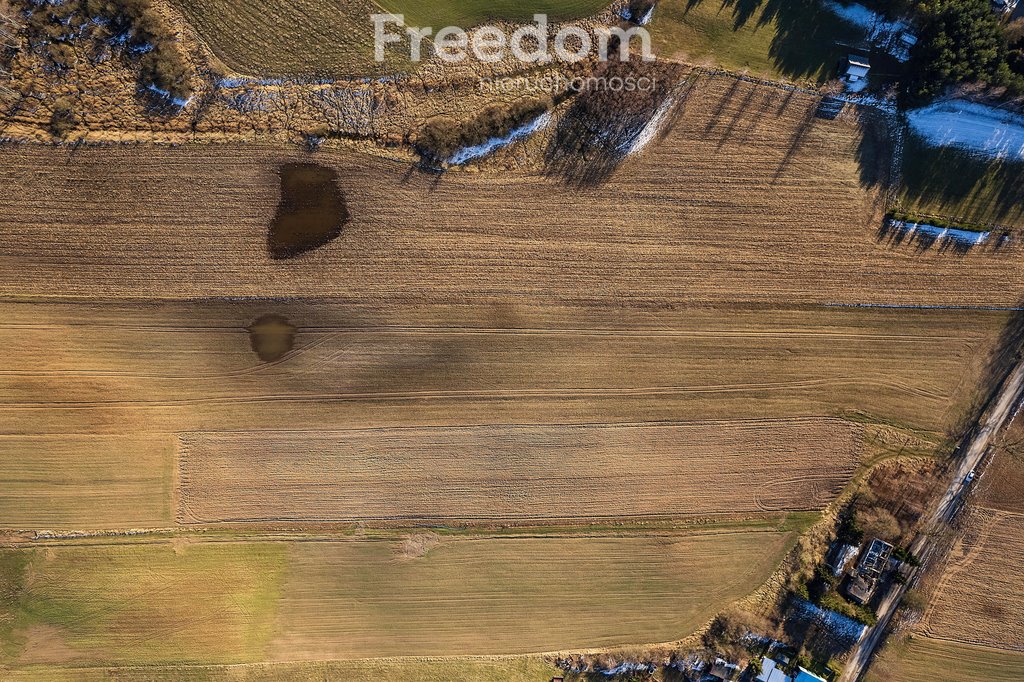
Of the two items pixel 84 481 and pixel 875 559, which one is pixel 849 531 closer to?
pixel 875 559

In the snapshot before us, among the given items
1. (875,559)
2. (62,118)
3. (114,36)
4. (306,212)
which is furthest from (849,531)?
(62,118)

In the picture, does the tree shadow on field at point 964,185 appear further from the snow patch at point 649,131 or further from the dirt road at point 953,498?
the snow patch at point 649,131

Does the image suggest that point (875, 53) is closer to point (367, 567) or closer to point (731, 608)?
point (731, 608)

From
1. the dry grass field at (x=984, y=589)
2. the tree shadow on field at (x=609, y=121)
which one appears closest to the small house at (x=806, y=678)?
the dry grass field at (x=984, y=589)

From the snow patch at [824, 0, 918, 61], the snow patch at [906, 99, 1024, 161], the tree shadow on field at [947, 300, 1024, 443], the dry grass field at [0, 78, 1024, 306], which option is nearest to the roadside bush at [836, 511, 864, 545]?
the tree shadow on field at [947, 300, 1024, 443]

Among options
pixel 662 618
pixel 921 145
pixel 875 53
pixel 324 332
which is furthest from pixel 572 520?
pixel 875 53

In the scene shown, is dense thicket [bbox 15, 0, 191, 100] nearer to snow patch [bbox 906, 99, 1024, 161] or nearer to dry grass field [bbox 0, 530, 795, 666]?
dry grass field [bbox 0, 530, 795, 666]
